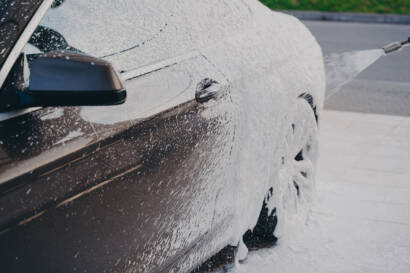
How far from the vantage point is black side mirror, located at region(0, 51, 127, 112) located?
1905 millimetres

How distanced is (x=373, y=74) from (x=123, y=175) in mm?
8487

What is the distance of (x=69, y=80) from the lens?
1.92 meters

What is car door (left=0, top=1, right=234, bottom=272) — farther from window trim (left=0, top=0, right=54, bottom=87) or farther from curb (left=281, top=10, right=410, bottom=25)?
curb (left=281, top=10, right=410, bottom=25)

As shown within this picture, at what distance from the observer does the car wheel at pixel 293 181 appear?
3.98 meters

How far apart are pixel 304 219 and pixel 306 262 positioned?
624mm

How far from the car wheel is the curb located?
42.1ft

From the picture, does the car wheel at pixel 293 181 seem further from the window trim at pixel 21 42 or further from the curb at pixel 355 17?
the curb at pixel 355 17

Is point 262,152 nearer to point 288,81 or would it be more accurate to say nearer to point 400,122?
point 288,81

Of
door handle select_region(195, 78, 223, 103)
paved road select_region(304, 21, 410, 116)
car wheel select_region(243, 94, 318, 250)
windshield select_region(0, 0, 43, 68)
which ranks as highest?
windshield select_region(0, 0, 43, 68)

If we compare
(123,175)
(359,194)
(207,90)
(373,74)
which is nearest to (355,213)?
(359,194)

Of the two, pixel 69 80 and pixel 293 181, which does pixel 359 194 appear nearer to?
pixel 293 181

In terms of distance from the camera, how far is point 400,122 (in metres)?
7.49

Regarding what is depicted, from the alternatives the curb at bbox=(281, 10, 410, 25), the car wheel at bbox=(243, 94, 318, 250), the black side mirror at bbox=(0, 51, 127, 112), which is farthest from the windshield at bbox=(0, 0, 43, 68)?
the curb at bbox=(281, 10, 410, 25)

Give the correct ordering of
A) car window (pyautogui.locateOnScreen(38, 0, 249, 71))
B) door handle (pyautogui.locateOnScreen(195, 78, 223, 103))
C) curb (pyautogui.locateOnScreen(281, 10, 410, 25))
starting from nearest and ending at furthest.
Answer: car window (pyautogui.locateOnScreen(38, 0, 249, 71)) → door handle (pyautogui.locateOnScreen(195, 78, 223, 103)) → curb (pyautogui.locateOnScreen(281, 10, 410, 25))
